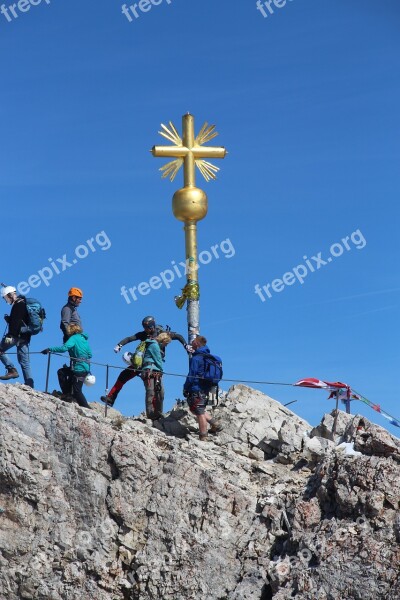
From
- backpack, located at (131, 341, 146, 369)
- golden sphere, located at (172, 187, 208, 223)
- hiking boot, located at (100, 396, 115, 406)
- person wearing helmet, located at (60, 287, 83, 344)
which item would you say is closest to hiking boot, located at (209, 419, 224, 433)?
backpack, located at (131, 341, 146, 369)

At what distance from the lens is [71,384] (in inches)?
928

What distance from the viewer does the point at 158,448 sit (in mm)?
22000

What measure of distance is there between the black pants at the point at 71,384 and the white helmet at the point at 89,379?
0.28ft

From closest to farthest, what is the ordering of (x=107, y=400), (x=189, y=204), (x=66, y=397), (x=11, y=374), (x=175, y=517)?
1. (x=175, y=517)
2. (x=11, y=374)
3. (x=66, y=397)
4. (x=107, y=400)
5. (x=189, y=204)

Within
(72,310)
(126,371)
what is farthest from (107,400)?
(72,310)

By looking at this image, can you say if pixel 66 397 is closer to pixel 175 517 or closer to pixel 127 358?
pixel 127 358

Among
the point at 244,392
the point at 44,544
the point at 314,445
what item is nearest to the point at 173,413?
the point at 244,392

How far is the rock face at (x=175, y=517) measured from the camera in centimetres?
1959

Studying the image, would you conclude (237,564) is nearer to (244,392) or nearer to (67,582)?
(67,582)

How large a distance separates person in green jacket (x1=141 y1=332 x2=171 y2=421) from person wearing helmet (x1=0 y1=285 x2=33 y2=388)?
2.59m

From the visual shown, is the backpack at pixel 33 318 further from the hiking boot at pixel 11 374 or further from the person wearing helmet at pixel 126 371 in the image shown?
the person wearing helmet at pixel 126 371

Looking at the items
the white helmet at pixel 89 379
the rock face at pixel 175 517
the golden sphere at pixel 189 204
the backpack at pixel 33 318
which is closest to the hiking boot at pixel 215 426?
the rock face at pixel 175 517

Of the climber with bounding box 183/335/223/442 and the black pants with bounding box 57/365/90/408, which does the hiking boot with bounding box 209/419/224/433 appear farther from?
the black pants with bounding box 57/365/90/408

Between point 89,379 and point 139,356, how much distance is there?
144 centimetres
